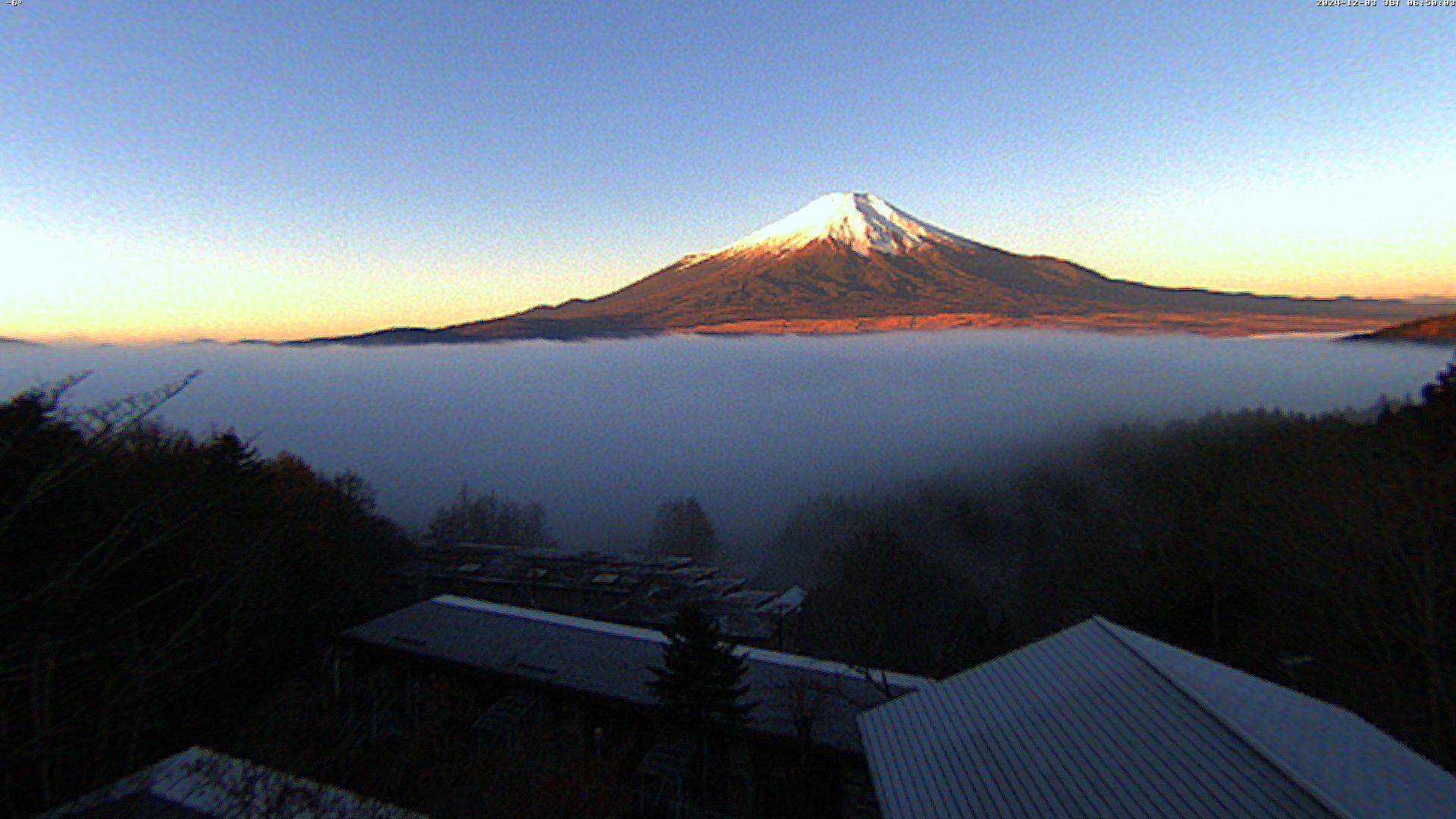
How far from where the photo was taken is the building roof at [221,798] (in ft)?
17.6

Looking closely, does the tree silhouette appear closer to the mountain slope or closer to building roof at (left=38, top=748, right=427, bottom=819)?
the mountain slope

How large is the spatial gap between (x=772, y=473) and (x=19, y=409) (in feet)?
203

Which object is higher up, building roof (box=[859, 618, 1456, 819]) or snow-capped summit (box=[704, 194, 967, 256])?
snow-capped summit (box=[704, 194, 967, 256])

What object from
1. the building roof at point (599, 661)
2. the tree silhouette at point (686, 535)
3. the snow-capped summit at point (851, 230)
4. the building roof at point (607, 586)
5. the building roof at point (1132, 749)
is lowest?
the tree silhouette at point (686, 535)

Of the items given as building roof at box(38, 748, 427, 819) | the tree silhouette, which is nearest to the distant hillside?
building roof at box(38, 748, 427, 819)

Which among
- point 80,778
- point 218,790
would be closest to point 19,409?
point 80,778

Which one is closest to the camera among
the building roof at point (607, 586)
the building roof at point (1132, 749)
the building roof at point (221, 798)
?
the building roof at point (221, 798)

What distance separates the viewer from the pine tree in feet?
39.4

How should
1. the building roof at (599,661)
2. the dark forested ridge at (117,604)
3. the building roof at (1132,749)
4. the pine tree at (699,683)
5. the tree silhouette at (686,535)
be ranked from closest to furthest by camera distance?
the dark forested ridge at (117,604) → the building roof at (1132,749) → the pine tree at (699,683) → the building roof at (599,661) → the tree silhouette at (686,535)

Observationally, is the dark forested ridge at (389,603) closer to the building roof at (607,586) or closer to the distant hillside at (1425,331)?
the distant hillside at (1425,331)

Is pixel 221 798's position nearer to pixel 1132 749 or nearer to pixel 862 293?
pixel 1132 749

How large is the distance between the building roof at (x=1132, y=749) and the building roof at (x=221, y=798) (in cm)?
588

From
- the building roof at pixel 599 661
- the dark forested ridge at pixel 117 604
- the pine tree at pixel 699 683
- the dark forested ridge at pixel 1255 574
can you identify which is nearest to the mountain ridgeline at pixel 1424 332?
the dark forested ridge at pixel 1255 574

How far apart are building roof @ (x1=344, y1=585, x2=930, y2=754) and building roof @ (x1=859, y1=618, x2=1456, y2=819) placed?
11.6ft
